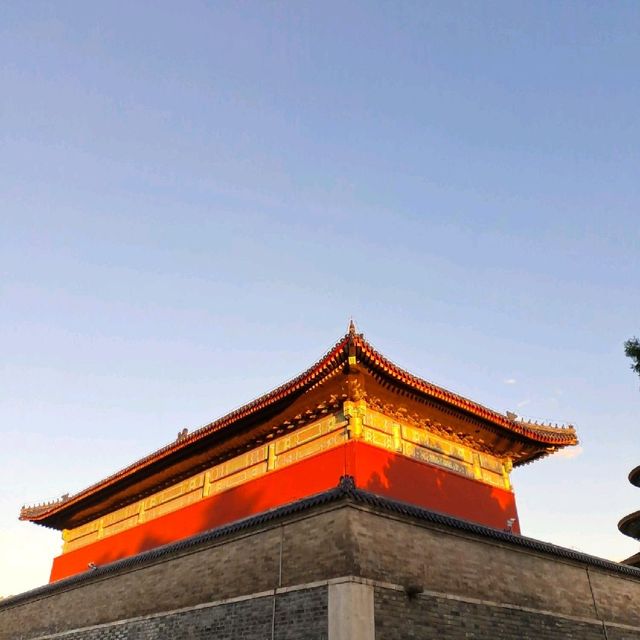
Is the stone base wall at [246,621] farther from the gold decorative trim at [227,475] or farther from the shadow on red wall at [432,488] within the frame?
the gold decorative trim at [227,475]

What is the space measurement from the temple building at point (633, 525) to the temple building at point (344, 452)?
3203 millimetres

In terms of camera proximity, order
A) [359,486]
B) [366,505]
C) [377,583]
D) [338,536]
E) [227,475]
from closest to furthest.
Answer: [377,583], [338,536], [366,505], [359,486], [227,475]

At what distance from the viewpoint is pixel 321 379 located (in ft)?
46.1

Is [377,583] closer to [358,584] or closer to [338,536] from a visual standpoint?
[358,584]

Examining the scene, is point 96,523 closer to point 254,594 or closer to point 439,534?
point 254,594

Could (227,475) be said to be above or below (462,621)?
above

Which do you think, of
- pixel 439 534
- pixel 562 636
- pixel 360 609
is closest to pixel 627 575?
pixel 562 636

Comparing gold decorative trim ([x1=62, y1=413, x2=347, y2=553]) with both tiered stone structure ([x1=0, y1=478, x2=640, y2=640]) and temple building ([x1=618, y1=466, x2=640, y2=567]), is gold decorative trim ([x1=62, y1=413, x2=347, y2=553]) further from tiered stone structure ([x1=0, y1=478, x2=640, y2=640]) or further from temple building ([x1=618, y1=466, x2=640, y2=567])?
temple building ([x1=618, y1=466, x2=640, y2=567])

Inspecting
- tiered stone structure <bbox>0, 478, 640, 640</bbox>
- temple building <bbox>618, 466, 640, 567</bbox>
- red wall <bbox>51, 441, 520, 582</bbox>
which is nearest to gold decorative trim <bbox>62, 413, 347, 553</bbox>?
red wall <bbox>51, 441, 520, 582</bbox>

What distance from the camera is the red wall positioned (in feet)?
45.2

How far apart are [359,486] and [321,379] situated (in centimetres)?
254

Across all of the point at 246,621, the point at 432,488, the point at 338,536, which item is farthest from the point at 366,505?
the point at 432,488

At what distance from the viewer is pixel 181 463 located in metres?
18.0

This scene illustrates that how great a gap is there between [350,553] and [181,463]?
33.1 feet
